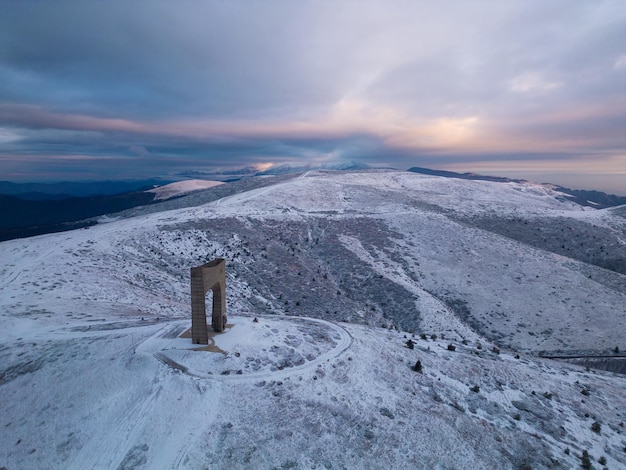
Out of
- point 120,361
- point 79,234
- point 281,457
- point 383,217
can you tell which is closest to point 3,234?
point 79,234

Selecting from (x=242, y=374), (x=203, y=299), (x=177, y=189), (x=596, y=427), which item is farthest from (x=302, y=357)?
(x=177, y=189)

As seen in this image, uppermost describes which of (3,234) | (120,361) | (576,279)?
(120,361)

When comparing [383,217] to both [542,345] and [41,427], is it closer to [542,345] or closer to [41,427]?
[542,345]

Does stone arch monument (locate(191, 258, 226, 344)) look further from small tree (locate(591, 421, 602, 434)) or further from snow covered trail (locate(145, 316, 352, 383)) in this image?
small tree (locate(591, 421, 602, 434))

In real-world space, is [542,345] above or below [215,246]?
below

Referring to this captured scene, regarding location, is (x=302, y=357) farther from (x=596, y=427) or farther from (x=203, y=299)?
(x=596, y=427)

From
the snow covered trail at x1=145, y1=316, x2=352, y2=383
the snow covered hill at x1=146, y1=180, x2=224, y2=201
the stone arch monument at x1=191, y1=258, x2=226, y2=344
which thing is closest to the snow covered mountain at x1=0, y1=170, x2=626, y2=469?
the snow covered trail at x1=145, y1=316, x2=352, y2=383

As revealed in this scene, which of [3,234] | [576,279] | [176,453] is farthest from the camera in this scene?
[3,234]
